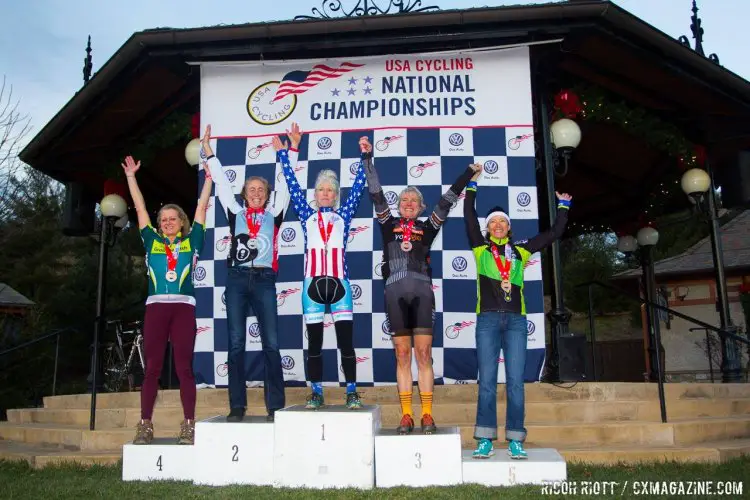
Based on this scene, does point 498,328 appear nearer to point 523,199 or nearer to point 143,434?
point 523,199

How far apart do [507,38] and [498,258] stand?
2985mm

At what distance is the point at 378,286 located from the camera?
5.91 m

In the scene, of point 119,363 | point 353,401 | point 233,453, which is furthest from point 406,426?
point 119,363

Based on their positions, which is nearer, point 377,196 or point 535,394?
point 377,196

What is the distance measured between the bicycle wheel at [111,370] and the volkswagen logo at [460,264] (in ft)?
25.7

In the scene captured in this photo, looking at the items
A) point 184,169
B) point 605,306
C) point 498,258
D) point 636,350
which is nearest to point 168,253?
point 498,258

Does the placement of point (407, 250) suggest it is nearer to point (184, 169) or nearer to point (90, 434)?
point (90, 434)

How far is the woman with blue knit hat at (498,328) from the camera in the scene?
4031 mm

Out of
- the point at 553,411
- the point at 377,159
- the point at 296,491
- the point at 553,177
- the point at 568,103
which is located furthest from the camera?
the point at 568,103

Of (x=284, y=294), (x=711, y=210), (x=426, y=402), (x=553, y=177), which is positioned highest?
(x=553, y=177)

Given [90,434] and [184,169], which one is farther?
[184,169]

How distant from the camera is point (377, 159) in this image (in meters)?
6.09

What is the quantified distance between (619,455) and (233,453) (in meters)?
2.78

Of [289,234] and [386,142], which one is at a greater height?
[386,142]
